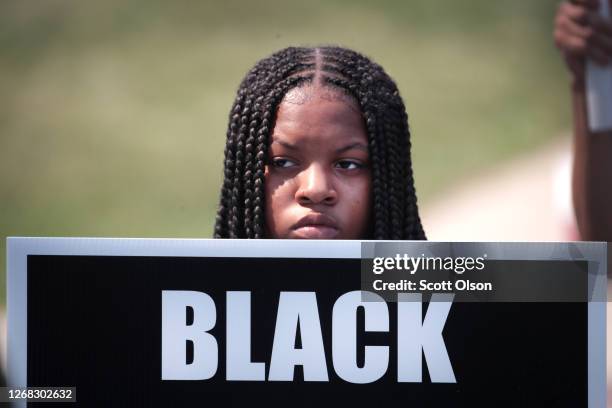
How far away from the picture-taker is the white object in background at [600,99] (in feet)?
10.5

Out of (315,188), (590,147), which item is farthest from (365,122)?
(590,147)

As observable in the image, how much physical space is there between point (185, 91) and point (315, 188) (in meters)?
3.17

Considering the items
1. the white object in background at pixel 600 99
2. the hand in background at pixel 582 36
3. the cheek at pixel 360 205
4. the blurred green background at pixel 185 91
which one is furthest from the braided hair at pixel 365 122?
the blurred green background at pixel 185 91

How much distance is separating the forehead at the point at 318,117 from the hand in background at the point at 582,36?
156cm

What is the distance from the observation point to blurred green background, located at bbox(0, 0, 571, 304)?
16.1 feet

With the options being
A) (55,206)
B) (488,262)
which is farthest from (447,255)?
(55,206)

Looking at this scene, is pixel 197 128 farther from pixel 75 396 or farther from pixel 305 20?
pixel 75 396

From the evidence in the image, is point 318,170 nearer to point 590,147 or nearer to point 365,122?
point 365,122

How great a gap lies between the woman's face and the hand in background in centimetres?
159

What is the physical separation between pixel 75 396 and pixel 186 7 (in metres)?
3.62

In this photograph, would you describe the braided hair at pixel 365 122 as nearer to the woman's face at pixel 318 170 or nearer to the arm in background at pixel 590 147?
the woman's face at pixel 318 170

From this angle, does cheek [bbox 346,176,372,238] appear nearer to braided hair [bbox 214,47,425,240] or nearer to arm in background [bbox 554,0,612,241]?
braided hair [bbox 214,47,425,240]

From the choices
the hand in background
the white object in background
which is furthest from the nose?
the hand in background

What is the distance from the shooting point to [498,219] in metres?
4.95
